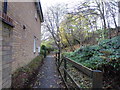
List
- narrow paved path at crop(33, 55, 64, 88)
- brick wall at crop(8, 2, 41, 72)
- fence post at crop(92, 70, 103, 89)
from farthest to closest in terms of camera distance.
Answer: narrow paved path at crop(33, 55, 64, 88) → brick wall at crop(8, 2, 41, 72) → fence post at crop(92, 70, 103, 89)

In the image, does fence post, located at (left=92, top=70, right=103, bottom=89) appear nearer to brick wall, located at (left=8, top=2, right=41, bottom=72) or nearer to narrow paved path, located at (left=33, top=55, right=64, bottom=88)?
narrow paved path, located at (left=33, top=55, right=64, bottom=88)

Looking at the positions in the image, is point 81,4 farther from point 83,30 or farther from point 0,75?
point 0,75

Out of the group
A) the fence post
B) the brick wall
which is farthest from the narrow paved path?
the fence post

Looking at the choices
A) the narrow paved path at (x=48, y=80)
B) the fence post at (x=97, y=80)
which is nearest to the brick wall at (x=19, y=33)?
the narrow paved path at (x=48, y=80)

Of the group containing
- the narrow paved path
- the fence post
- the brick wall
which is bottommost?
the narrow paved path

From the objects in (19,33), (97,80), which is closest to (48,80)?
(19,33)

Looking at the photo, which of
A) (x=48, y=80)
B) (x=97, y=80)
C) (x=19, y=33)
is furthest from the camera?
(x=48, y=80)

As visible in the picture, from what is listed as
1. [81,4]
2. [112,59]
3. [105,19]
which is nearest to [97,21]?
[105,19]

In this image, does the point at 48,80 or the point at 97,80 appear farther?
the point at 48,80

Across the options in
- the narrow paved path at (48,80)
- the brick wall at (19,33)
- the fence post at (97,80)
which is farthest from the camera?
the narrow paved path at (48,80)

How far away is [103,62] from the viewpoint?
3.71 metres

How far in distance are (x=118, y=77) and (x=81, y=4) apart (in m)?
6.37

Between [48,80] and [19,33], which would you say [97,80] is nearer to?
[48,80]

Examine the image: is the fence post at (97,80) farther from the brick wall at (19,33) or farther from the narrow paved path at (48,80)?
the brick wall at (19,33)
